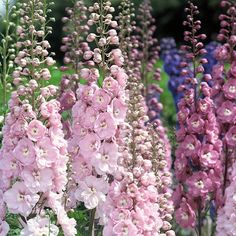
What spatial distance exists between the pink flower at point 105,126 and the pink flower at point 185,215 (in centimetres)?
165

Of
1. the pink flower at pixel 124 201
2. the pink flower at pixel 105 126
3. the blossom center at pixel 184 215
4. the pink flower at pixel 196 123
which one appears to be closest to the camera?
the pink flower at pixel 124 201

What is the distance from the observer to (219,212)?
22.7 feet

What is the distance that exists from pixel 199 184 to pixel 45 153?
2.13m

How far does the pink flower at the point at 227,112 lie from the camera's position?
7.33 metres

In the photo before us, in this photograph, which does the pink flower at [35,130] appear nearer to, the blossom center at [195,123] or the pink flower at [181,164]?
the blossom center at [195,123]

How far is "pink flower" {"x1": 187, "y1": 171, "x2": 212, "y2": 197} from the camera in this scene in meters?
7.24

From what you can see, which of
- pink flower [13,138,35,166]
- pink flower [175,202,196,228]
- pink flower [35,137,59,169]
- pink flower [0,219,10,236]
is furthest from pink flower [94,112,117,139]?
pink flower [175,202,196,228]

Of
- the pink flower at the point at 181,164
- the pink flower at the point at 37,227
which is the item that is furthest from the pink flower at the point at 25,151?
the pink flower at the point at 181,164

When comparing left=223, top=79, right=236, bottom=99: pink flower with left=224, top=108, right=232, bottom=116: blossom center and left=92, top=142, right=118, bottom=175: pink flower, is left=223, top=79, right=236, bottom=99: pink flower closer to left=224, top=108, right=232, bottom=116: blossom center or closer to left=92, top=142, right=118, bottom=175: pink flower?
left=224, top=108, right=232, bottom=116: blossom center

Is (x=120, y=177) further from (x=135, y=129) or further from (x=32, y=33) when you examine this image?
(x=32, y=33)

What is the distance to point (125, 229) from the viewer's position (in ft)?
18.2

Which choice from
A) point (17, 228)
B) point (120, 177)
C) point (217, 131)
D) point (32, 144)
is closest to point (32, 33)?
point (32, 144)

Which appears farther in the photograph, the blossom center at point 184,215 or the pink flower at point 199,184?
the blossom center at point 184,215

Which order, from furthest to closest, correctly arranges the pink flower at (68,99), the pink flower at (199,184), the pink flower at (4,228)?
1. the pink flower at (199,184)
2. the pink flower at (68,99)
3. the pink flower at (4,228)
